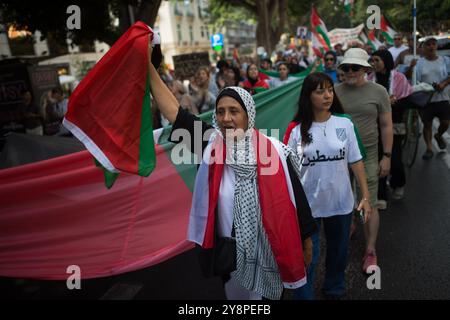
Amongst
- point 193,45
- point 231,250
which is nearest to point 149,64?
point 231,250

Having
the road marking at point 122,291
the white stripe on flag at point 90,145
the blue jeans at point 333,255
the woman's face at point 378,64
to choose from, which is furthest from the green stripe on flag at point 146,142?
the woman's face at point 378,64

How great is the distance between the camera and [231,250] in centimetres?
226

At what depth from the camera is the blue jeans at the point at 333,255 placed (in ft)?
9.71

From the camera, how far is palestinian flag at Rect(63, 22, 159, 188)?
2.10 meters

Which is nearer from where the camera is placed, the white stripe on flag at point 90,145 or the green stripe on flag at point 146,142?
the white stripe on flag at point 90,145

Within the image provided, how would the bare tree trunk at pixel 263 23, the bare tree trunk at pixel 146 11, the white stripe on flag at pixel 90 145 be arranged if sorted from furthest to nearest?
the bare tree trunk at pixel 263 23, the bare tree trunk at pixel 146 11, the white stripe on flag at pixel 90 145

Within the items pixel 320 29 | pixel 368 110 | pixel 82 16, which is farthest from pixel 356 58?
pixel 320 29

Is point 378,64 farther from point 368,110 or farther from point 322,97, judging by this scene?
point 322,97

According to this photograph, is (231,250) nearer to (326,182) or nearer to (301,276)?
(301,276)

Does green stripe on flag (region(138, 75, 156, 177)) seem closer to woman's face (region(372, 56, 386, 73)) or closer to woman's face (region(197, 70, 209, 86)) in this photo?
woman's face (region(372, 56, 386, 73))

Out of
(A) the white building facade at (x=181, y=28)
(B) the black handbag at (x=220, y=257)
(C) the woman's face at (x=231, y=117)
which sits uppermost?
(A) the white building facade at (x=181, y=28)

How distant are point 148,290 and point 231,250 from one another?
1640 millimetres

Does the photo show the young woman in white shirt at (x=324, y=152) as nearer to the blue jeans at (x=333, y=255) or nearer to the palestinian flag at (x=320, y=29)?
the blue jeans at (x=333, y=255)

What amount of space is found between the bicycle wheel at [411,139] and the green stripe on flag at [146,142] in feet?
17.7
